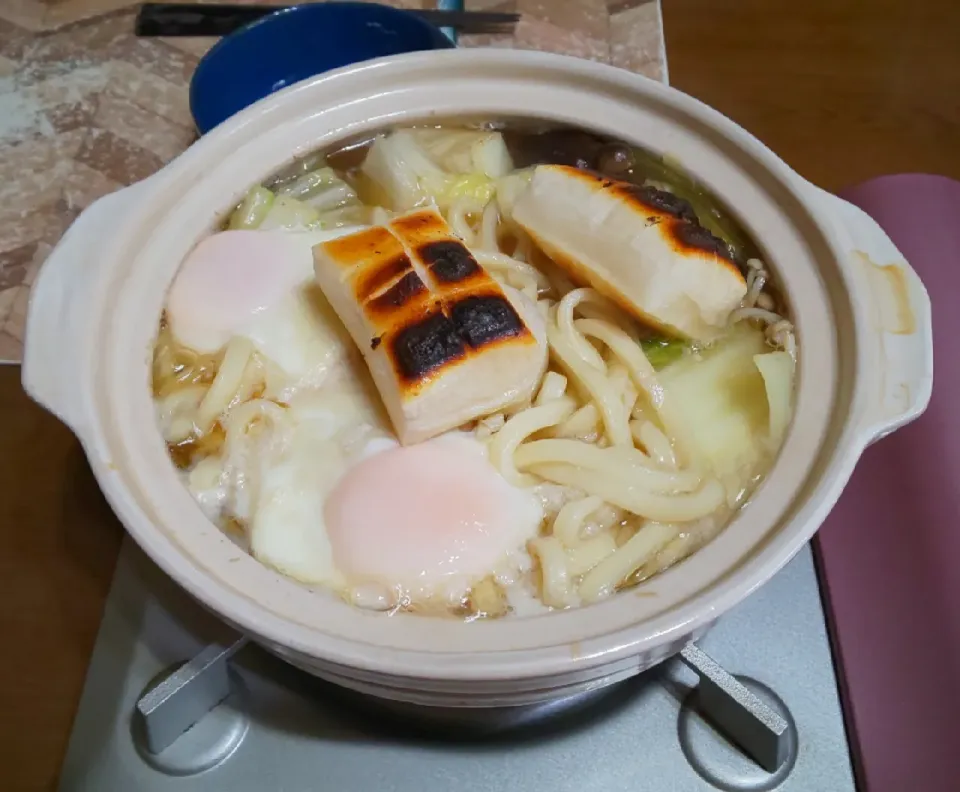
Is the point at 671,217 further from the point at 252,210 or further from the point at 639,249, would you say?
the point at 252,210

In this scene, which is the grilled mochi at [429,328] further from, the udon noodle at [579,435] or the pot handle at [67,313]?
the pot handle at [67,313]

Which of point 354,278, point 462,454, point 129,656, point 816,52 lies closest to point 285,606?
point 462,454

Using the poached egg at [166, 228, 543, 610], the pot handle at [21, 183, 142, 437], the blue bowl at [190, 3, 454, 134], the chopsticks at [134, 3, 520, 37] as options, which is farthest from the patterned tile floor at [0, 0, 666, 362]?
the poached egg at [166, 228, 543, 610]

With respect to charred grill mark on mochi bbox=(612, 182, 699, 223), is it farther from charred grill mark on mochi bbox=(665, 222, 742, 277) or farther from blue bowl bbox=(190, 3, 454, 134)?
blue bowl bbox=(190, 3, 454, 134)

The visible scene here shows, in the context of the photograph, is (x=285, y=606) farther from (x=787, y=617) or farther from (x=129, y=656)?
(x=787, y=617)

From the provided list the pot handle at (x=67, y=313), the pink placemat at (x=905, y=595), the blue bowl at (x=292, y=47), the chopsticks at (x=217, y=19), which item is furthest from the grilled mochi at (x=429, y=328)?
the chopsticks at (x=217, y=19)

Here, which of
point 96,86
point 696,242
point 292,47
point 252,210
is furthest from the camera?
point 96,86

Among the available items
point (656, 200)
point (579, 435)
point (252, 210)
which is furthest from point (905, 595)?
point (252, 210)
